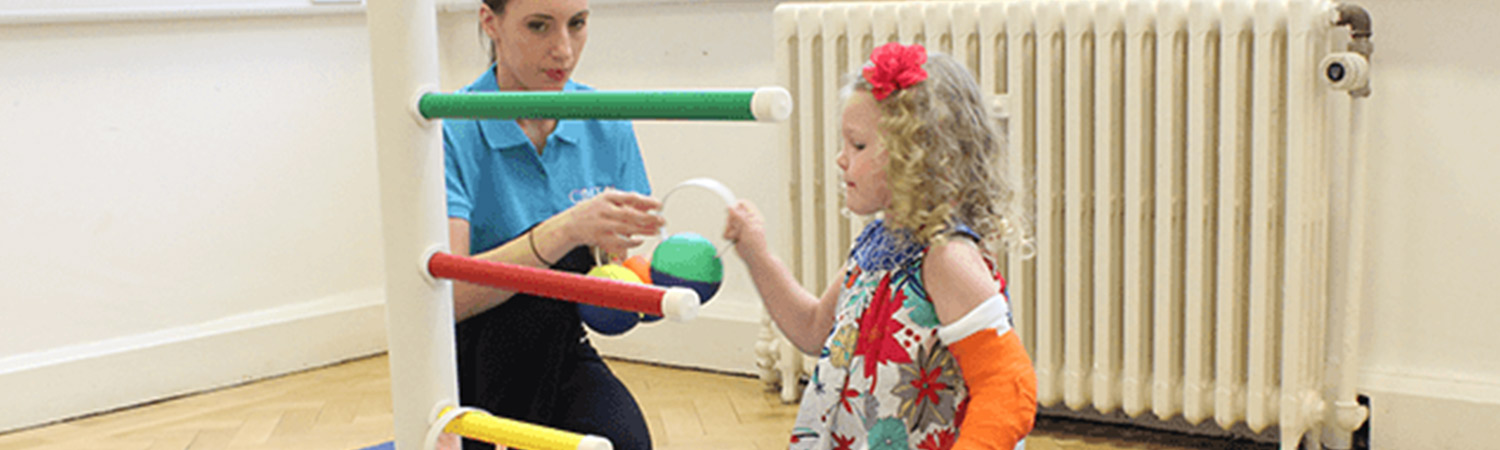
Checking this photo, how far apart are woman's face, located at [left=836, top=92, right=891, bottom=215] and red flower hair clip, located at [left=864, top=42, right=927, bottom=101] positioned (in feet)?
0.10

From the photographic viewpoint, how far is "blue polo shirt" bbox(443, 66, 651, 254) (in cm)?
157

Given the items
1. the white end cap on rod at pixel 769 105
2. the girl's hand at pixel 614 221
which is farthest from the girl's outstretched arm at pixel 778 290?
the white end cap on rod at pixel 769 105

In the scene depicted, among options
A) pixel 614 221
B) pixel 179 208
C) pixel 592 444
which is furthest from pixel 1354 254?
pixel 179 208

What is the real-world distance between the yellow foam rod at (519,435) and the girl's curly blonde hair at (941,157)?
1.23ft

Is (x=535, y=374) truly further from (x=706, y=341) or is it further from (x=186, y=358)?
(x=186, y=358)

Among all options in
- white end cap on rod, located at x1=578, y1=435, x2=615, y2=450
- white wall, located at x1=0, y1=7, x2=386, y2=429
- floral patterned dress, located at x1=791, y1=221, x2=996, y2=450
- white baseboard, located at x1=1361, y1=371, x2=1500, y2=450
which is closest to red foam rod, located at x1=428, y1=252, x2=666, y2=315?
white end cap on rod, located at x1=578, y1=435, x2=615, y2=450

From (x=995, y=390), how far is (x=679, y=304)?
0.34 m

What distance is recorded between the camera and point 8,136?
115 inches

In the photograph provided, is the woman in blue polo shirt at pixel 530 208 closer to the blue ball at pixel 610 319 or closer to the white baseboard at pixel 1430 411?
the blue ball at pixel 610 319

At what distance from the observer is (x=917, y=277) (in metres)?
1.39

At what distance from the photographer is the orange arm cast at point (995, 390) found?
123cm

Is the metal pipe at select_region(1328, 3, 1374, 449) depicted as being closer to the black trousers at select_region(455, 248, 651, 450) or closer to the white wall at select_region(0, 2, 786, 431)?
the white wall at select_region(0, 2, 786, 431)

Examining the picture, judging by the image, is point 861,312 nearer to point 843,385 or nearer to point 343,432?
point 843,385

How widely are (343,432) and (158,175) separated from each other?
81cm
